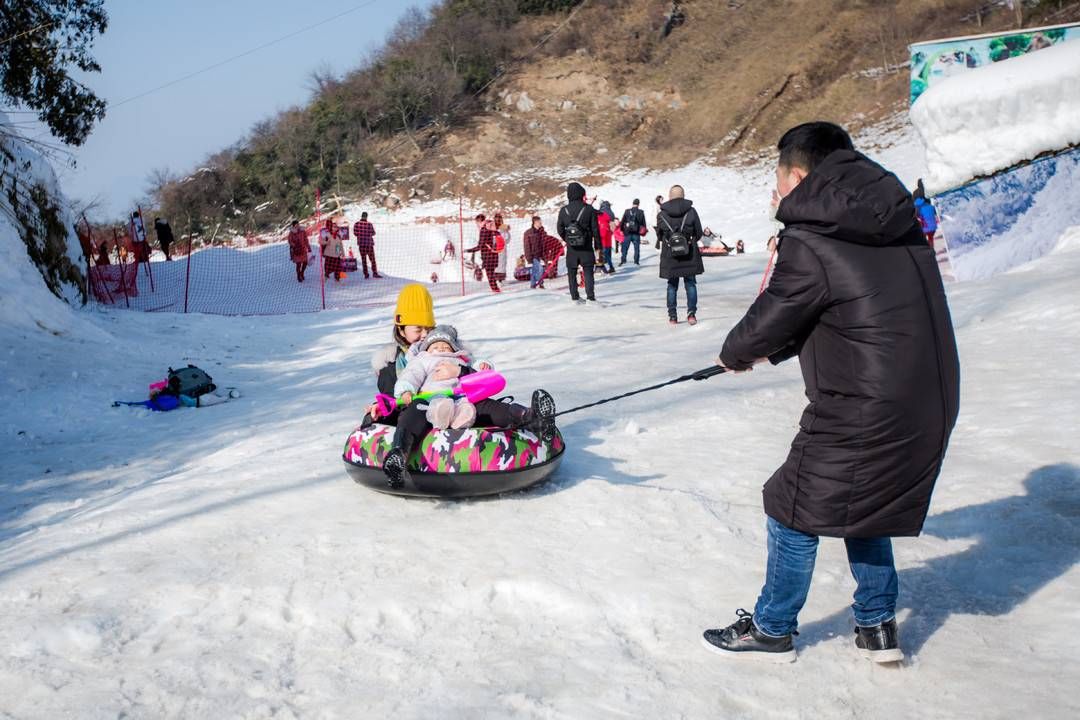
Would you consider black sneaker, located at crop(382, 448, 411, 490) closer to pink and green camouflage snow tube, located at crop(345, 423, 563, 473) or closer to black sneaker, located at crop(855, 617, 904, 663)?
pink and green camouflage snow tube, located at crop(345, 423, 563, 473)

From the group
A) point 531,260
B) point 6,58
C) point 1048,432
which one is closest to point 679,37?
point 531,260

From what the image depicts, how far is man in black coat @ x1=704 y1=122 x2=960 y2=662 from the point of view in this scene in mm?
2934

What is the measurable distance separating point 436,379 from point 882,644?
2983 millimetres

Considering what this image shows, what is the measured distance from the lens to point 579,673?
349cm

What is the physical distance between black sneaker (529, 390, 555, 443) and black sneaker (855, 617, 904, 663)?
2.38m

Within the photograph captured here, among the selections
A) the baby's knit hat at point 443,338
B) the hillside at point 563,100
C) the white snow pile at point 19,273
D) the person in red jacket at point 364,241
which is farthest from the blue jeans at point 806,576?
the hillside at point 563,100

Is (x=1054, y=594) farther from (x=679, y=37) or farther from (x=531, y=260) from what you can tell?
(x=679, y=37)

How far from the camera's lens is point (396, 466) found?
4.95 meters

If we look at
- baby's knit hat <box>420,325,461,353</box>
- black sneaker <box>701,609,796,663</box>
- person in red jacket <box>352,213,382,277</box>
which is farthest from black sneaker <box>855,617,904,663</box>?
person in red jacket <box>352,213,382,277</box>

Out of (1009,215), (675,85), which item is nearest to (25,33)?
(1009,215)

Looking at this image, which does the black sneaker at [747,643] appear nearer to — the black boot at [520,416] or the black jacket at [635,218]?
the black boot at [520,416]

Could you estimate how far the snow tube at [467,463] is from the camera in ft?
16.7

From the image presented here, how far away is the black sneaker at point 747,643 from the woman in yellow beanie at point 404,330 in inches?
114

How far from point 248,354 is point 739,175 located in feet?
83.9
